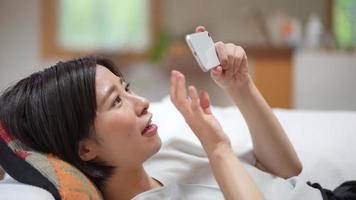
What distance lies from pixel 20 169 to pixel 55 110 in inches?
5.5

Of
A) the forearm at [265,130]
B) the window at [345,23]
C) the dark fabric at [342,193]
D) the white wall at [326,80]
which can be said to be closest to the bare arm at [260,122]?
the forearm at [265,130]

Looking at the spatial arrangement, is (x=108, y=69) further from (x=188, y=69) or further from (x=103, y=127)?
(x=188, y=69)

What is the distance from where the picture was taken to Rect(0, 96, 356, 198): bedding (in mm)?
1326

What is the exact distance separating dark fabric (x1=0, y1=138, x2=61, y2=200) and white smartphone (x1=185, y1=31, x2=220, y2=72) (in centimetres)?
40

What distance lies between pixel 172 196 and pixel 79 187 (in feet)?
0.74

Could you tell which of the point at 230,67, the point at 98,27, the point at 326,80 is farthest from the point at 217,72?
the point at 98,27

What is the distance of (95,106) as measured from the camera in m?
0.97

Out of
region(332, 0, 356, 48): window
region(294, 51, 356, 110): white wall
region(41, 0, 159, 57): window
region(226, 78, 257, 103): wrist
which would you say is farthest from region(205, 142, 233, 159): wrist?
region(41, 0, 159, 57): window

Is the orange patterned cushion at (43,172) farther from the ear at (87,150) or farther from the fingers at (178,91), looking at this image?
the fingers at (178,91)

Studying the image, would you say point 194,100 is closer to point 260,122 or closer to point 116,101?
point 116,101

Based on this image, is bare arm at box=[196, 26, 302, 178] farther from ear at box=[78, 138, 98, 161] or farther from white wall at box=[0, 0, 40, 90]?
white wall at box=[0, 0, 40, 90]

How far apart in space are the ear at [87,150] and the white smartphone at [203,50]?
30 cm

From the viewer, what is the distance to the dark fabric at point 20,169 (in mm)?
911

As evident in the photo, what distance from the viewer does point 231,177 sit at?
2.98 ft
